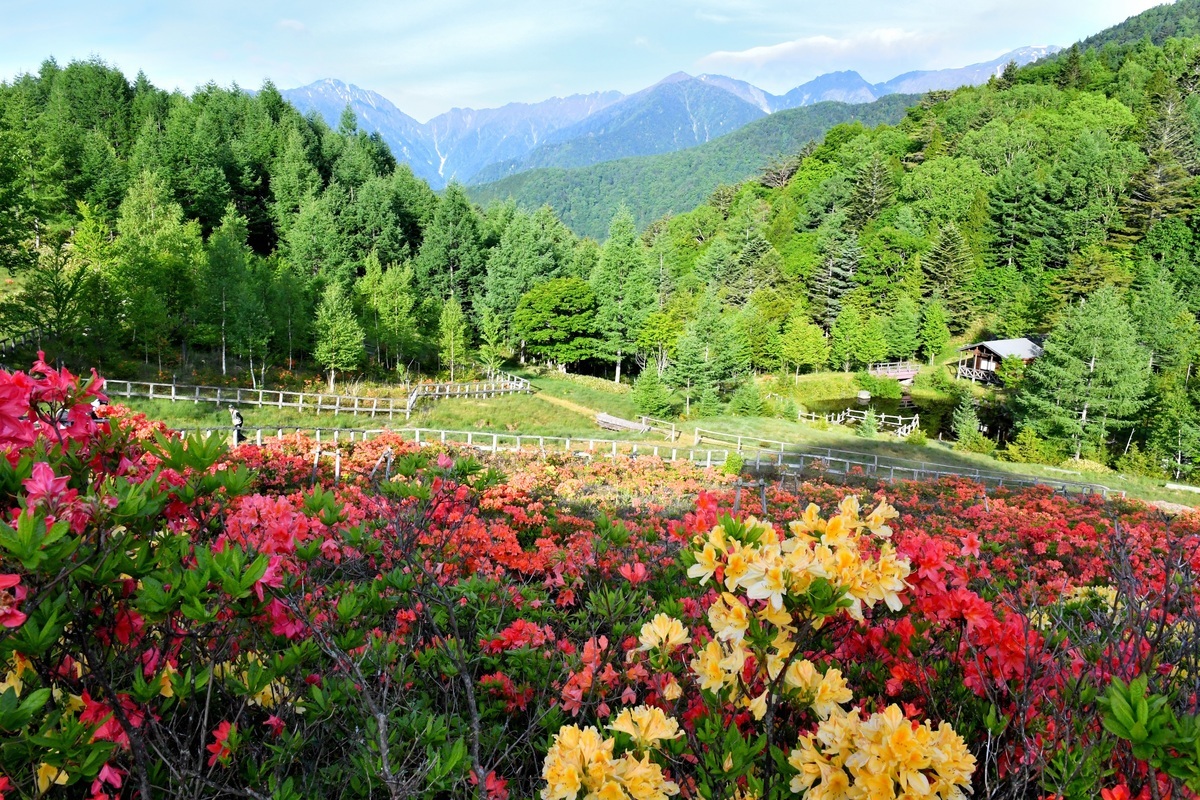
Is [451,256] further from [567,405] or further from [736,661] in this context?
[736,661]

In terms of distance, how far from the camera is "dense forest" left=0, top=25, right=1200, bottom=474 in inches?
1125

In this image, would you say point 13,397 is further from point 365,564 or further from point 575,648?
point 575,648

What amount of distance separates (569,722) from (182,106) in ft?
218

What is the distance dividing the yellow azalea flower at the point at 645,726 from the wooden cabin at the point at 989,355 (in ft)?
165

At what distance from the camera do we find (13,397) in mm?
1788

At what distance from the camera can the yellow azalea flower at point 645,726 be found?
154 cm

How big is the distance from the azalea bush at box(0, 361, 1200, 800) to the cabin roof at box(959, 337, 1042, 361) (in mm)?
48855

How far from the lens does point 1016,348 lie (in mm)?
44656

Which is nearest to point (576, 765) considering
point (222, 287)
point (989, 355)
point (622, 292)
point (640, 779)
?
point (640, 779)

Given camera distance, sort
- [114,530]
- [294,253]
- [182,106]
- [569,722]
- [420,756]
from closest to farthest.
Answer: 1. [114,530]
2. [420,756]
3. [569,722]
4. [294,253]
5. [182,106]

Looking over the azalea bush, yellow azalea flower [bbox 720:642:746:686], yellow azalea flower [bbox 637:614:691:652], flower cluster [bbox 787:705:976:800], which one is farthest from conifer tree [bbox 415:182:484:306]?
flower cluster [bbox 787:705:976:800]

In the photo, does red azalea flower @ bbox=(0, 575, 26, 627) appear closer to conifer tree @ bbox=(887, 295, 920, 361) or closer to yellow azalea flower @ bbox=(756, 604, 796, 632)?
yellow azalea flower @ bbox=(756, 604, 796, 632)

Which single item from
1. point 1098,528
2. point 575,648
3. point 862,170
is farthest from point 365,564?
point 862,170

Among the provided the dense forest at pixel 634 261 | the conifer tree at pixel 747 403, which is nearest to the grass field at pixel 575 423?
the conifer tree at pixel 747 403
